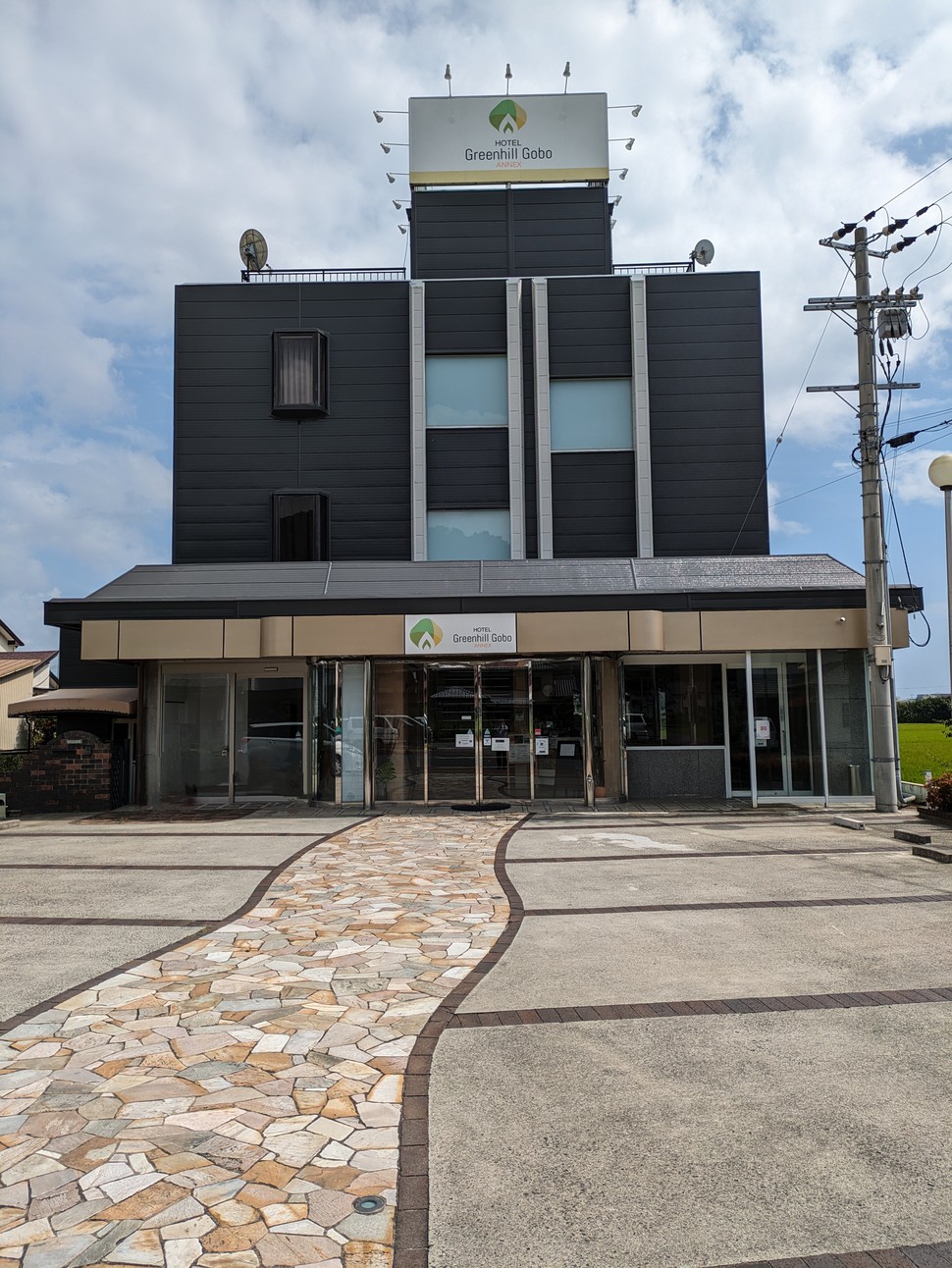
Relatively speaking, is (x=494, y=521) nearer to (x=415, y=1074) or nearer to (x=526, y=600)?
(x=526, y=600)

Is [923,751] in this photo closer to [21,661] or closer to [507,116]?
[507,116]

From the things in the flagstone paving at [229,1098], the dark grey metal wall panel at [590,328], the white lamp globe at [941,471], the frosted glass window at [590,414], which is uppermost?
the dark grey metal wall panel at [590,328]

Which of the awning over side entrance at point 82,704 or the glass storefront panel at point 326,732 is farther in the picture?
the awning over side entrance at point 82,704

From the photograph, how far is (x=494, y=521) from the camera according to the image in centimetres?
2320

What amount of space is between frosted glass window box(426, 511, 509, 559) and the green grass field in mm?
10384

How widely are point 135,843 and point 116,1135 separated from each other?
9948 mm

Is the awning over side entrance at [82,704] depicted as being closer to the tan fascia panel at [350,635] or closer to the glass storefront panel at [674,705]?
the tan fascia panel at [350,635]

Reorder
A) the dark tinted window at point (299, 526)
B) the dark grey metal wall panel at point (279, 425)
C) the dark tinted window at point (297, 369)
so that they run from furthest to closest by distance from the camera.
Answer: the dark grey metal wall panel at point (279, 425), the dark tinted window at point (297, 369), the dark tinted window at point (299, 526)

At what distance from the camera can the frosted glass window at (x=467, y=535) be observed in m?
23.0

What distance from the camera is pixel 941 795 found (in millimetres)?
14219

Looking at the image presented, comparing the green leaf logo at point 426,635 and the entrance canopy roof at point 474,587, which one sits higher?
the entrance canopy roof at point 474,587

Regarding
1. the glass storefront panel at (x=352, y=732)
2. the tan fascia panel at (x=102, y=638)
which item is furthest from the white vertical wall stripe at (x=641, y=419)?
the tan fascia panel at (x=102, y=638)

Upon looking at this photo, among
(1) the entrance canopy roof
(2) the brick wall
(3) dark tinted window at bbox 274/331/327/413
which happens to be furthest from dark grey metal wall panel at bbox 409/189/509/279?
(2) the brick wall

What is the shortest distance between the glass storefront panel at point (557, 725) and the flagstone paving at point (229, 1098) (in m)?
9.14
